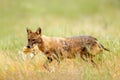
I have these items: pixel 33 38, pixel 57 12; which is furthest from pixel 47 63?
pixel 57 12

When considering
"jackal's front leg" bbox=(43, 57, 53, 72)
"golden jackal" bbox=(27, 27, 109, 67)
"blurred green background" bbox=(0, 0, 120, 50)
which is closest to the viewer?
"jackal's front leg" bbox=(43, 57, 53, 72)

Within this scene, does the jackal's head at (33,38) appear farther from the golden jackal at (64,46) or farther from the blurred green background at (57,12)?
the blurred green background at (57,12)

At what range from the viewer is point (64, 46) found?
43.1ft

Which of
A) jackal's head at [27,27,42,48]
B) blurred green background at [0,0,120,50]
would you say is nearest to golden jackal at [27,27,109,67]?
jackal's head at [27,27,42,48]

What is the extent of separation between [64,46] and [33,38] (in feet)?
2.33

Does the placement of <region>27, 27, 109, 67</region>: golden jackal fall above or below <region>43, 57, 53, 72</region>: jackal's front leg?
above

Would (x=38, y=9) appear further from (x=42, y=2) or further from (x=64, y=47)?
(x=64, y=47)

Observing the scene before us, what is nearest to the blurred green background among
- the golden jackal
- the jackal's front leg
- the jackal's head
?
the golden jackal

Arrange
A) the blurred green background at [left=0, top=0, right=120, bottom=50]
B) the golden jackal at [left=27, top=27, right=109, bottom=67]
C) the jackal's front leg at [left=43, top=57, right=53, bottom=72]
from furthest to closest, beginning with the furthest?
the blurred green background at [left=0, top=0, right=120, bottom=50], the golden jackal at [left=27, top=27, right=109, bottom=67], the jackal's front leg at [left=43, top=57, right=53, bottom=72]

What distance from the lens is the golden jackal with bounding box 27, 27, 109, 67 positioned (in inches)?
507

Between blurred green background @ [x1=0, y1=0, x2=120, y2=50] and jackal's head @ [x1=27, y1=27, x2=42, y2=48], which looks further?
blurred green background @ [x1=0, y1=0, x2=120, y2=50]

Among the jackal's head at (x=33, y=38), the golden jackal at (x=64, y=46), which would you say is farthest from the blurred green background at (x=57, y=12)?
the jackal's head at (x=33, y=38)

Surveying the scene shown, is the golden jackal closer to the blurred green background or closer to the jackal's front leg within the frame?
the jackal's front leg

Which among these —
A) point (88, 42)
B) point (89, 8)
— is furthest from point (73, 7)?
point (88, 42)
